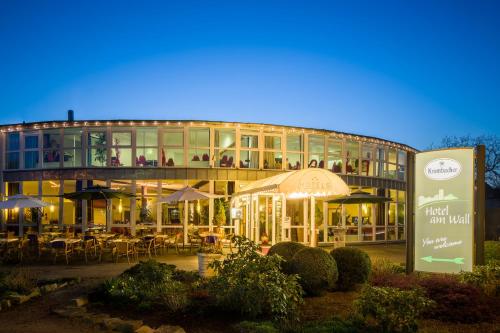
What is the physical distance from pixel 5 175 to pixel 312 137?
46.8ft

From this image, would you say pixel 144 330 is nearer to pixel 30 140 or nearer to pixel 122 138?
pixel 122 138

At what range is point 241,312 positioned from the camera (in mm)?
7164

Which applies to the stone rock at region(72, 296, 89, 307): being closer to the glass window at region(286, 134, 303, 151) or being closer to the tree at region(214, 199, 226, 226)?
the tree at region(214, 199, 226, 226)

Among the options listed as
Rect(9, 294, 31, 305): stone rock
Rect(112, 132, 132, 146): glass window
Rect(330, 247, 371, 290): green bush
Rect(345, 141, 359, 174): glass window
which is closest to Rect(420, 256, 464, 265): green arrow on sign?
Rect(330, 247, 371, 290): green bush

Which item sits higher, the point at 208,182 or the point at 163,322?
the point at 208,182

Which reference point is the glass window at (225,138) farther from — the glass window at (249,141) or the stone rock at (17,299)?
the stone rock at (17,299)

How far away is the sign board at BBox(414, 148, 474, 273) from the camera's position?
9680 mm

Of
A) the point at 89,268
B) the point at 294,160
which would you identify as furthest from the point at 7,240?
the point at 294,160

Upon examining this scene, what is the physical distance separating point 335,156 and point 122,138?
10108 millimetres

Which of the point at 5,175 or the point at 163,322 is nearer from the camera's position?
the point at 163,322

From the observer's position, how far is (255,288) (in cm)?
721

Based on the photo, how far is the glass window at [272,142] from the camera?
2289 cm

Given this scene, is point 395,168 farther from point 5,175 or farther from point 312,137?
point 5,175

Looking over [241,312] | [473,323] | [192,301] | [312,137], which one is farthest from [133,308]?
[312,137]
